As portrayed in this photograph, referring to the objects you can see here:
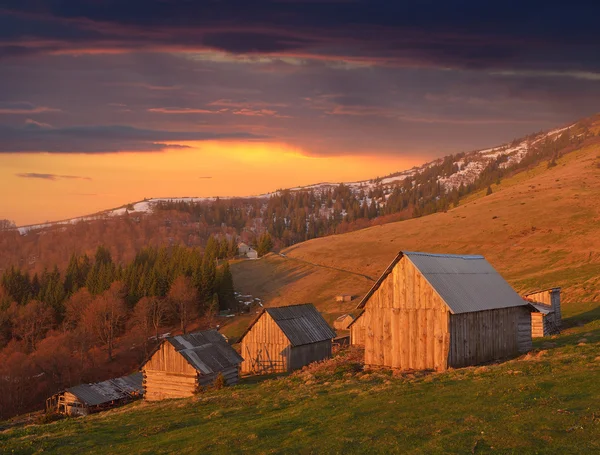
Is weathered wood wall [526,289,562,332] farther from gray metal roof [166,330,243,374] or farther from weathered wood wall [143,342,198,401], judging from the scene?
weathered wood wall [143,342,198,401]

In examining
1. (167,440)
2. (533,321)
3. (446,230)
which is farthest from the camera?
(446,230)

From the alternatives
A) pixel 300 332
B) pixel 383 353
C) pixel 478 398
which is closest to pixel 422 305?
pixel 383 353

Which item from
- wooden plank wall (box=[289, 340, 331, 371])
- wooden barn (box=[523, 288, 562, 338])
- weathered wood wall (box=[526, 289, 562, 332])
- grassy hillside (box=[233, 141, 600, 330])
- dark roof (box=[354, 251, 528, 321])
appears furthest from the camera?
grassy hillside (box=[233, 141, 600, 330])

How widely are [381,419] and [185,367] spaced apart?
2747 centimetres

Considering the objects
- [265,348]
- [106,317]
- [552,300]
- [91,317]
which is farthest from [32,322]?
[552,300]

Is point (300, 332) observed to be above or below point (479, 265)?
below

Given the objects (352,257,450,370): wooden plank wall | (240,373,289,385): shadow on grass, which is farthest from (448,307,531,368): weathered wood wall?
(240,373,289,385): shadow on grass

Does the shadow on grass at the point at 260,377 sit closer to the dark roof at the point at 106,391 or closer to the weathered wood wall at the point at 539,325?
the dark roof at the point at 106,391

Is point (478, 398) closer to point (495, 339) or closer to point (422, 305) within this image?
point (422, 305)

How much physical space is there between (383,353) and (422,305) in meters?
4.20

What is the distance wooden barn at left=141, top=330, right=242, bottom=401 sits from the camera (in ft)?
149

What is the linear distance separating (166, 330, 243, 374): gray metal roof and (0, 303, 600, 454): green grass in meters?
13.0

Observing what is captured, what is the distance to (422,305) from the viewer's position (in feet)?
118

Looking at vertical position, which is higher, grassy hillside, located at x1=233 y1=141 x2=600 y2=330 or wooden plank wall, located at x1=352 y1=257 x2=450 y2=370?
grassy hillside, located at x1=233 y1=141 x2=600 y2=330
